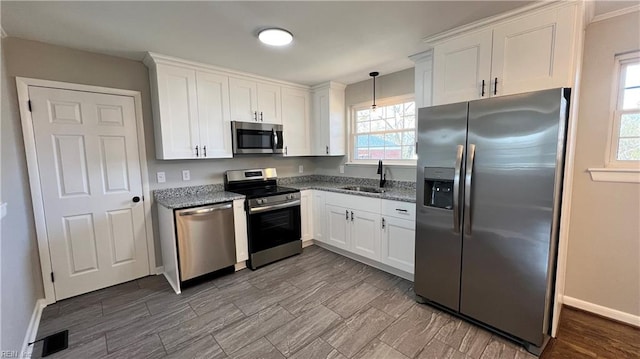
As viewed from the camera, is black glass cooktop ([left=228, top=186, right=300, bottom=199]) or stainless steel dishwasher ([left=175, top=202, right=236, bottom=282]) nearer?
stainless steel dishwasher ([left=175, top=202, right=236, bottom=282])

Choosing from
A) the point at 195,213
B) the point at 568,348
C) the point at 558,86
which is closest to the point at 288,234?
the point at 195,213

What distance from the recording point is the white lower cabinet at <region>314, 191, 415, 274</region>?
109 inches

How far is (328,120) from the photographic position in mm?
3895

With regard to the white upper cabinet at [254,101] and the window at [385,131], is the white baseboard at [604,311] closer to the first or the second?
the window at [385,131]

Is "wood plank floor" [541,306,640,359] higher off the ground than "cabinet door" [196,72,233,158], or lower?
lower

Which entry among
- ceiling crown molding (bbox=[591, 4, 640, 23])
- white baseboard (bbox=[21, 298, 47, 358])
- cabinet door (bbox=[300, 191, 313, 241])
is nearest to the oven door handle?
cabinet door (bbox=[300, 191, 313, 241])

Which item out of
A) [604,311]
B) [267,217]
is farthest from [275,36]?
[604,311]

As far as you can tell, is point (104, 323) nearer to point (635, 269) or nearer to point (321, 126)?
point (321, 126)

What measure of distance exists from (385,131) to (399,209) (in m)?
1.34

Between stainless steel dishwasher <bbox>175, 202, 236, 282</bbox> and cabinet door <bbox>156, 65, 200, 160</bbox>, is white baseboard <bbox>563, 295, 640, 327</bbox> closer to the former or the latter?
stainless steel dishwasher <bbox>175, 202, 236, 282</bbox>

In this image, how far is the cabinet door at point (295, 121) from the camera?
3818 mm

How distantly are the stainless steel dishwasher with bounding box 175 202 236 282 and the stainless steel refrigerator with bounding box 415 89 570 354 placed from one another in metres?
2.05

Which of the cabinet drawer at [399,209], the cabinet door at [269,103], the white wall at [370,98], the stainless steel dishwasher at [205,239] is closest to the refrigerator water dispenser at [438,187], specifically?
the cabinet drawer at [399,209]

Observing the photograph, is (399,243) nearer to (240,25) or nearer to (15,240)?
(240,25)
